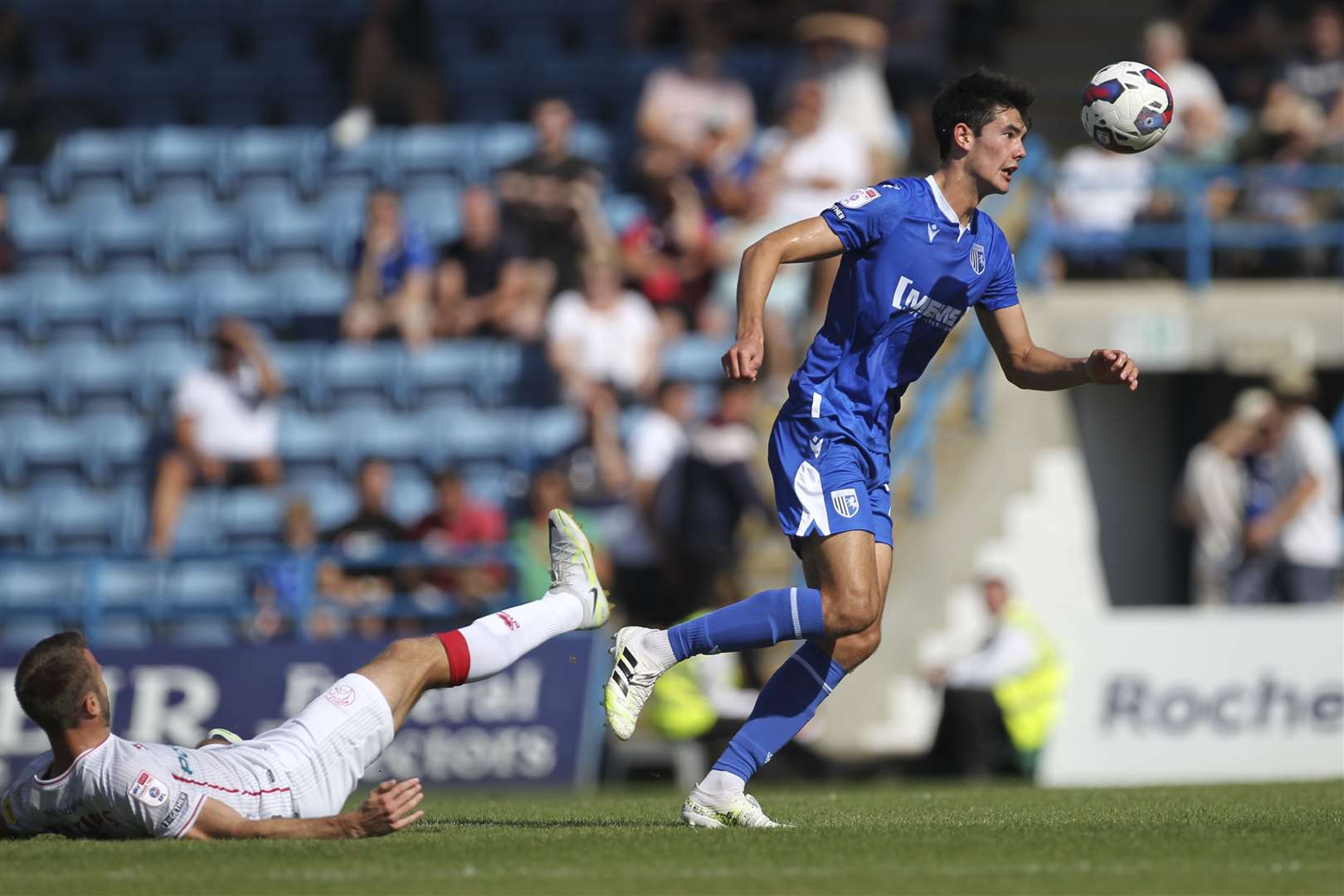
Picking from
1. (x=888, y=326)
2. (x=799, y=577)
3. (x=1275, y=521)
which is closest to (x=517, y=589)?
(x=799, y=577)

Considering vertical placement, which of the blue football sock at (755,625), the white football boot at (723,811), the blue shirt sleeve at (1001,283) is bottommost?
the white football boot at (723,811)

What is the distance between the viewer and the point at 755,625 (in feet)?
25.0

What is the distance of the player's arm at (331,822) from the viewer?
671 cm

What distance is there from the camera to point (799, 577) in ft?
46.0

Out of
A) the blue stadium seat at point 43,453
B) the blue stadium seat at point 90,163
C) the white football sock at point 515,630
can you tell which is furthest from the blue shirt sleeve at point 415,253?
the white football sock at point 515,630

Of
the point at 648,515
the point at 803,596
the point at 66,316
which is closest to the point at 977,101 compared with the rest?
the point at 803,596

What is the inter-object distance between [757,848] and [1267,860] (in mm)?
1632

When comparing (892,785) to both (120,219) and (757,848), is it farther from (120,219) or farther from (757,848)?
(120,219)

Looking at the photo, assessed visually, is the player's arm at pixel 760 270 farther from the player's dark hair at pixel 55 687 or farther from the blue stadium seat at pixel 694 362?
the blue stadium seat at pixel 694 362

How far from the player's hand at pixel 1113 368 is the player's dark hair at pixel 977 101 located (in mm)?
972

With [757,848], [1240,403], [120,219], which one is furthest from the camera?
[120,219]

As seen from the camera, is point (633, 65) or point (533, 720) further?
point (633, 65)

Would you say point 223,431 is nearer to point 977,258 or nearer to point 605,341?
point 605,341

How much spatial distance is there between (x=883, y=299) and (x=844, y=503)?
0.80m
